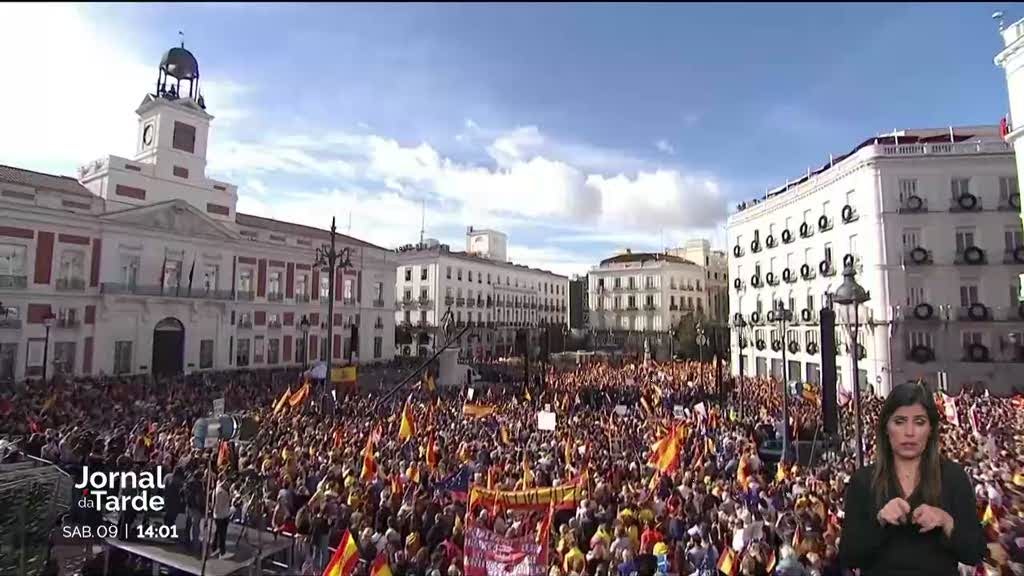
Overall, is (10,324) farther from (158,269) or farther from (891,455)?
(891,455)

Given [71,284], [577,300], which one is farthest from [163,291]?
[577,300]

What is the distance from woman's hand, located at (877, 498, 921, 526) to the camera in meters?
2.16

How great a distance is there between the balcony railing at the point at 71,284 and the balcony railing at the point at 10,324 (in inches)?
99.5

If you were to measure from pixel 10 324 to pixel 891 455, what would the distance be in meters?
35.5

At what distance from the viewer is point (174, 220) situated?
33.9 m

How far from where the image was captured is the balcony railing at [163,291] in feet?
99.9

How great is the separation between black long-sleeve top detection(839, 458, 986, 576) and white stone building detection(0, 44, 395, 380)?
73.7 ft

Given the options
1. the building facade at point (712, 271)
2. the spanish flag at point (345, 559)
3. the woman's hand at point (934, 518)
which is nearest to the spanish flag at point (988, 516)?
the woman's hand at point (934, 518)

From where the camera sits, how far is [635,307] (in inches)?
2798

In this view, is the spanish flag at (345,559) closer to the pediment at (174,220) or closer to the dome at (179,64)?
the pediment at (174,220)

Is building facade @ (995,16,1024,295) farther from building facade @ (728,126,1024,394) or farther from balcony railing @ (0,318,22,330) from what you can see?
balcony railing @ (0,318,22,330)

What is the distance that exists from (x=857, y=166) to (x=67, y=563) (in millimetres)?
35174

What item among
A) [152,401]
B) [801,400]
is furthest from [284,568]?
[801,400]

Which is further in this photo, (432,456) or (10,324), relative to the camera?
(10,324)
